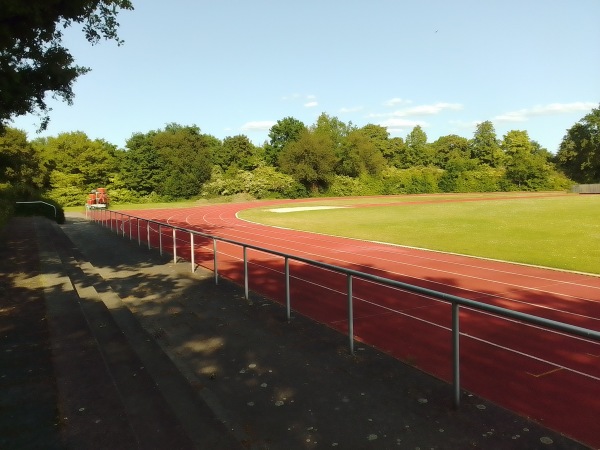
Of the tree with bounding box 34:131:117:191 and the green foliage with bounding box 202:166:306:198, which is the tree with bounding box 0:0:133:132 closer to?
the green foliage with bounding box 202:166:306:198

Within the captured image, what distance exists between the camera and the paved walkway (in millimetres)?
3428

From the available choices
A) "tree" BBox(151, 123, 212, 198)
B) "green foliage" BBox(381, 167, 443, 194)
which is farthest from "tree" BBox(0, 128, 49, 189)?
"green foliage" BBox(381, 167, 443, 194)

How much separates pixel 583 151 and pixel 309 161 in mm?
48793

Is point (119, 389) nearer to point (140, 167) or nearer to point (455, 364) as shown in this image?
point (455, 364)

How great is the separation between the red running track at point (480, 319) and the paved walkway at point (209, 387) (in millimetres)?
684

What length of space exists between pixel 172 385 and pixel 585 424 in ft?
12.4

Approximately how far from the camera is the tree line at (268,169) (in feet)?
214

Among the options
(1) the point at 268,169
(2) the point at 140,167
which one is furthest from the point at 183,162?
(1) the point at 268,169

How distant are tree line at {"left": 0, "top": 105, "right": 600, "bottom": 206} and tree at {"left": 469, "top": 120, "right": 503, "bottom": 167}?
3.05 metres

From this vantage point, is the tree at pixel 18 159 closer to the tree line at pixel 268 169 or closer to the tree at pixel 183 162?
the tree line at pixel 268 169

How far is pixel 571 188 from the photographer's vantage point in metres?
70.2

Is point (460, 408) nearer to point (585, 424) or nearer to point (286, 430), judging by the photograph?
point (585, 424)

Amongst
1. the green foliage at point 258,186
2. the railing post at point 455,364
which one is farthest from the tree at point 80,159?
the railing post at point 455,364

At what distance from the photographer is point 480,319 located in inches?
278
